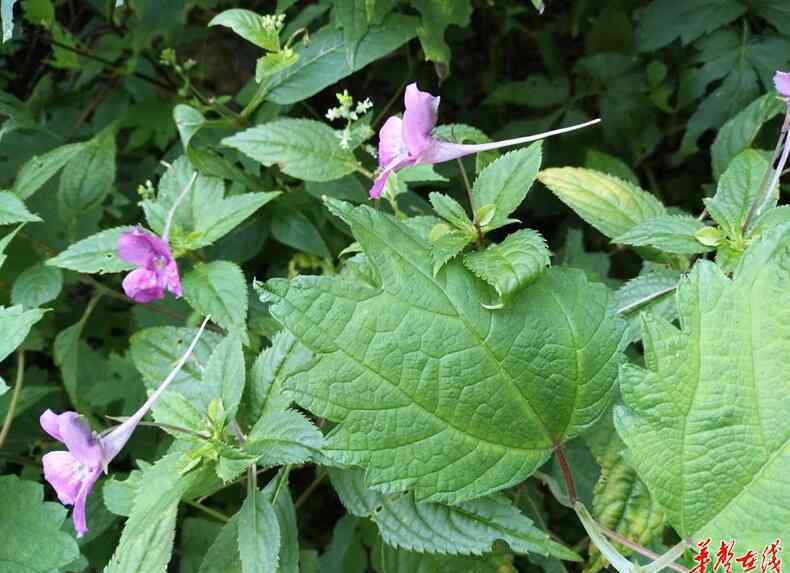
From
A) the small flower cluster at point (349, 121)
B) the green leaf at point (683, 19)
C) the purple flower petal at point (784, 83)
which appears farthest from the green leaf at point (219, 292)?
the green leaf at point (683, 19)

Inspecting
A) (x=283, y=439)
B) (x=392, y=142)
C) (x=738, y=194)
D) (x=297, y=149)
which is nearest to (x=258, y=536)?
(x=283, y=439)

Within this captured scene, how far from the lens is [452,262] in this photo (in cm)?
112

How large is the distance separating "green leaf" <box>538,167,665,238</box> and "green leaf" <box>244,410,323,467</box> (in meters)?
0.59

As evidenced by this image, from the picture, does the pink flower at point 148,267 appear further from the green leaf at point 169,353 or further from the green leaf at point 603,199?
the green leaf at point 603,199

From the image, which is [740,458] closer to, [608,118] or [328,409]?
[328,409]

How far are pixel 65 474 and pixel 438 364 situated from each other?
0.55 m

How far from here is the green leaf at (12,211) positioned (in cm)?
153

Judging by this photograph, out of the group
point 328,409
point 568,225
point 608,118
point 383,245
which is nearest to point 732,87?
point 608,118

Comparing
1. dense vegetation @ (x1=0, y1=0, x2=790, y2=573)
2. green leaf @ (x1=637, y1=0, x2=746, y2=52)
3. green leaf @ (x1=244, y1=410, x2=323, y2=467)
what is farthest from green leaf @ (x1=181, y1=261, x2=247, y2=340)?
green leaf @ (x1=637, y1=0, x2=746, y2=52)

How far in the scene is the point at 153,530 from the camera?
1217 millimetres

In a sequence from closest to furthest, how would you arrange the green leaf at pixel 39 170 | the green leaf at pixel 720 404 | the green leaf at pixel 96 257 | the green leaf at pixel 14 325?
the green leaf at pixel 720 404 < the green leaf at pixel 14 325 < the green leaf at pixel 96 257 < the green leaf at pixel 39 170

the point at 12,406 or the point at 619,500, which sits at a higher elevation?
the point at 619,500

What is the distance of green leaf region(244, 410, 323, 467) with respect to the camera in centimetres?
118

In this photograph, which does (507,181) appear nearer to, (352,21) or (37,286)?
(352,21)
